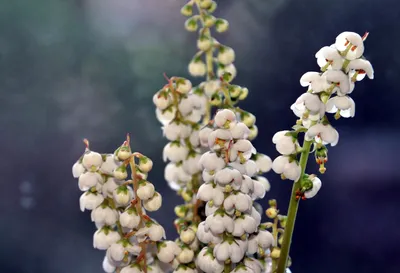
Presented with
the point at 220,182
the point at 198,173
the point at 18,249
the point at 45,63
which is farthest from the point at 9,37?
the point at 220,182

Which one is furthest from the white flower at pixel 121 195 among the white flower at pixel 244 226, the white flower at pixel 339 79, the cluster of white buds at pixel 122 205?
the white flower at pixel 339 79

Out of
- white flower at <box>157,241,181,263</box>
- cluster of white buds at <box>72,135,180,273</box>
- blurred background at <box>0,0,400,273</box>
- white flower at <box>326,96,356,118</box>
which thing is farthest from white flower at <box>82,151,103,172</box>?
blurred background at <box>0,0,400,273</box>

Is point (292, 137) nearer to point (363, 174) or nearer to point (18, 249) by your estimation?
point (363, 174)

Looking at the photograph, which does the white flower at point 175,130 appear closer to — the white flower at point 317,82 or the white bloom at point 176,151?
the white bloom at point 176,151

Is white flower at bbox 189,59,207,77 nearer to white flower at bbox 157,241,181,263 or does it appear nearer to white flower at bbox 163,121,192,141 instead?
white flower at bbox 163,121,192,141

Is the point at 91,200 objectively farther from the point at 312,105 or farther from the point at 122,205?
the point at 312,105

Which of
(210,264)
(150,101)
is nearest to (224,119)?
(210,264)
